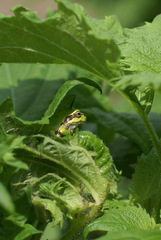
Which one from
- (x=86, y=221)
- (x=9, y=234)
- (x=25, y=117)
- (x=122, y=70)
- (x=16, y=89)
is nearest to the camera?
(x=9, y=234)

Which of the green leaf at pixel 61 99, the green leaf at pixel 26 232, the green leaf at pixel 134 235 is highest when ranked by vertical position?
the green leaf at pixel 61 99

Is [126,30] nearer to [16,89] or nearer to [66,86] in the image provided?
[66,86]

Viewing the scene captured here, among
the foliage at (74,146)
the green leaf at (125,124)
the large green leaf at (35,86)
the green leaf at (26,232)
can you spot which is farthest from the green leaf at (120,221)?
the large green leaf at (35,86)

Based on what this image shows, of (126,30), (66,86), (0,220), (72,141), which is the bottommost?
(0,220)

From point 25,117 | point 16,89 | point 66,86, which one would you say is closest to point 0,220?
point 66,86

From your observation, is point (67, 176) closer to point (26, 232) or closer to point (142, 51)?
point (26, 232)

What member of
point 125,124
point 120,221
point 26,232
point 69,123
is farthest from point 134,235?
point 125,124

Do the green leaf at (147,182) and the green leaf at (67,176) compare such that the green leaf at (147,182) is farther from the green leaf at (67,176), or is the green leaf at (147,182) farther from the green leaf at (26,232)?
the green leaf at (26,232)
